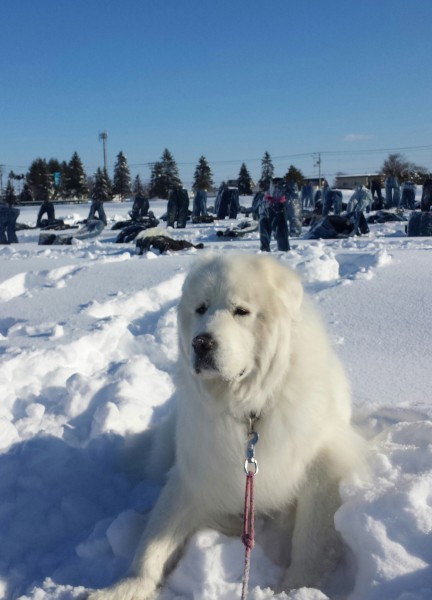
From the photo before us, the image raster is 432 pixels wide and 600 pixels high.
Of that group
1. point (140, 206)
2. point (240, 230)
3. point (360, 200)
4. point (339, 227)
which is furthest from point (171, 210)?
point (360, 200)

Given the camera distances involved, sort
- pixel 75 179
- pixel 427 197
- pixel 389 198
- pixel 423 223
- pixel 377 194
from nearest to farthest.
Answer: pixel 423 223 < pixel 427 197 < pixel 377 194 < pixel 389 198 < pixel 75 179

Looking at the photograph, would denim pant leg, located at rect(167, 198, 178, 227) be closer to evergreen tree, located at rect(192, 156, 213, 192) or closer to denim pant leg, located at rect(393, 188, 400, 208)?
denim pant leg, located at rect(393, 188, 400, 208)

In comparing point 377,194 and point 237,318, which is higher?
point 377,194

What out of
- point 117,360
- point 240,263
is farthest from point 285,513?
point 117,360

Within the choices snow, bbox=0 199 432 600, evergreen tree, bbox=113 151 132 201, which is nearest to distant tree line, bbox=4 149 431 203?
evergreen tree, bbox=113 151 132 201

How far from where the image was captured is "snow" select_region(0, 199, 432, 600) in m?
2.19

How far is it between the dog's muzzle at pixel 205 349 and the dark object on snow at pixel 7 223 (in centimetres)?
1729

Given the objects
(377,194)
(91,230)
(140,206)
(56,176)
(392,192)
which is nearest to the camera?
(91,230)

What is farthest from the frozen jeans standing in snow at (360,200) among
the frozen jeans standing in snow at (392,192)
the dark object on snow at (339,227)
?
the frozen jeans standing in snow at (392,192)

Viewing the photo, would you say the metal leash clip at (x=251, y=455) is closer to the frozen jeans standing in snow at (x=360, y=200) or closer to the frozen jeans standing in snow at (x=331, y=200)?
the frozen jeans standing in snow at (x=360, y=200)

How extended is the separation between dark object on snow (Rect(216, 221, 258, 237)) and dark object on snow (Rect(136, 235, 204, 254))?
13.0 ft

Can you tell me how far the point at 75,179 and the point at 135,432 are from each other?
2378 inches

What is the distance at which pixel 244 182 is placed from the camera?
57844 millimetres

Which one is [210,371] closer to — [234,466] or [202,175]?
[234,466]
